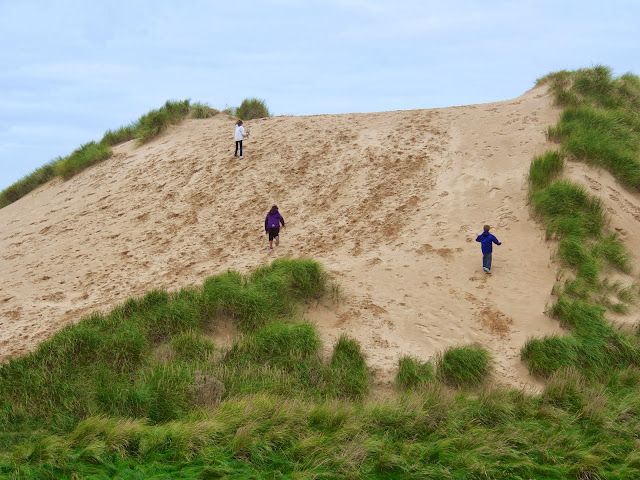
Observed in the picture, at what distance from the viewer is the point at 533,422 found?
598 centimetres

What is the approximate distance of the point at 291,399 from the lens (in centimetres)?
645

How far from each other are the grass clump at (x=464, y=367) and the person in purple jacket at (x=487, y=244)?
2183mm

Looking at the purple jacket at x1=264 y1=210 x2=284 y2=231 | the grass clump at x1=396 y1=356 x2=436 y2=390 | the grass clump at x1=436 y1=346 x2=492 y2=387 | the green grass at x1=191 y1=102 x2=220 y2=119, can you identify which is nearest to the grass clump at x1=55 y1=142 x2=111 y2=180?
the green grass at x1=191 y1=102 x2=220 y2=119

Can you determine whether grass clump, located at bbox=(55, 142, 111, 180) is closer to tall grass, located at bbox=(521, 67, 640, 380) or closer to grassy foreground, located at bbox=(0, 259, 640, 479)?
grassy foreground, located at bbox=(0, 259, 640, 479)

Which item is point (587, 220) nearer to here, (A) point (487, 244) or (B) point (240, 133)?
(A) point (487, 244)

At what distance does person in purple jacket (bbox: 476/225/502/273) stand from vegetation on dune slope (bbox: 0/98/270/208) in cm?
1142

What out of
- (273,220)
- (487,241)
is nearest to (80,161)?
(273,220)

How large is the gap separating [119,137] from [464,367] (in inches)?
606

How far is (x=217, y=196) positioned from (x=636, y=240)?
8669 mm

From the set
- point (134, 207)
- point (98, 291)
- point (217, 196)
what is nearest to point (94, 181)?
point (134, 207)

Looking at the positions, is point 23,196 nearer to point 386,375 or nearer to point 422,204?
point 422,204

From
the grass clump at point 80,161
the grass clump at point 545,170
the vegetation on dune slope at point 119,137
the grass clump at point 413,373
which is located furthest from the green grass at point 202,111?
the grass clump at point 413,373

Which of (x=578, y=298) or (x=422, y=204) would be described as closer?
(x=578, y=298)

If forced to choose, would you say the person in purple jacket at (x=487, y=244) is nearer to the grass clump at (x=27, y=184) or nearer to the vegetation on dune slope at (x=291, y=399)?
the vegetation on dune slope at (x=291, y=399)
